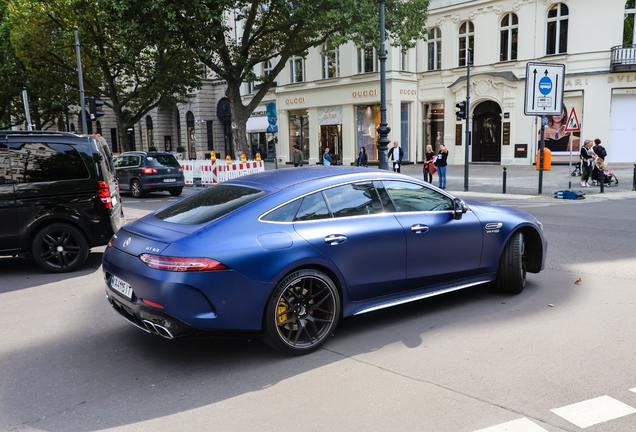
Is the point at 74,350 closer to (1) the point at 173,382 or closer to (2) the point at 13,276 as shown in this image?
(1) the point at 173,382

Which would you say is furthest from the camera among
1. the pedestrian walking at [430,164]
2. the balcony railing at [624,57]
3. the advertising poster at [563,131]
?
the advertising poster at [563,131]

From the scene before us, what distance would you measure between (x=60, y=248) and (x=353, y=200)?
4.75 meters

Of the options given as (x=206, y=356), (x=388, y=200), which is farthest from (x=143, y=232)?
(x=388, y=200)

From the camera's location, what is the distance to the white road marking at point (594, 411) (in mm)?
3200

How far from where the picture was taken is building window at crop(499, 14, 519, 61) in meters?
28.9

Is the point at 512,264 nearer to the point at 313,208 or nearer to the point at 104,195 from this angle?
the point at 313,208

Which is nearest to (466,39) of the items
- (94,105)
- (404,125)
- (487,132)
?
(487,132)

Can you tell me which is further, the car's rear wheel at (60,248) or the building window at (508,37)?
the building window at (508,37)

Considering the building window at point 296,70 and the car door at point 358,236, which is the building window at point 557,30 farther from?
the car door at point 358,236

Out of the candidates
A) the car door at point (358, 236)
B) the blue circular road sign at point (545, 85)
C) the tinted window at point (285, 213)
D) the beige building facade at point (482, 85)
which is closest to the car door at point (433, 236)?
the car door at point (358, 236)

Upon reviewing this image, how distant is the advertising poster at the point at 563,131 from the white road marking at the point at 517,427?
1077 inches

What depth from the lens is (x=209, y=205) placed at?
455 centimetres

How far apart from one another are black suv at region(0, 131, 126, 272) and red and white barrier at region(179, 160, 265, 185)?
530 inches

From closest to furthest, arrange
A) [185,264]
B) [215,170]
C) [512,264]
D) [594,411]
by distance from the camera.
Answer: [594,411] < [185,264] < [512,264] < [215,170]
